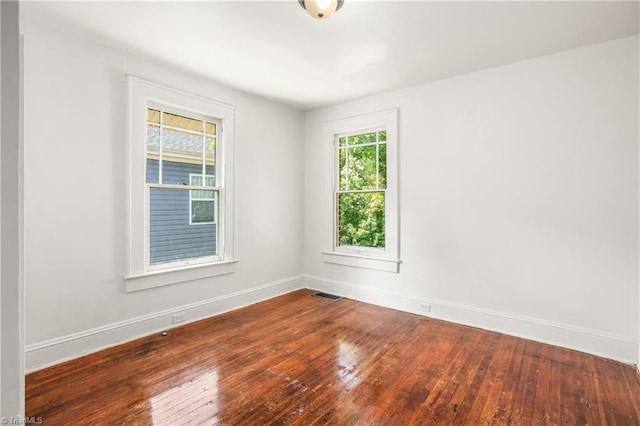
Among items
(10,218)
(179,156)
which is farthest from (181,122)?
(10,218)

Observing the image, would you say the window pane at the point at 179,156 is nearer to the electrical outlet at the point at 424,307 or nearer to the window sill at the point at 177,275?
the window sill at the point at 177,275

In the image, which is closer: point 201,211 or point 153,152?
point 153,152

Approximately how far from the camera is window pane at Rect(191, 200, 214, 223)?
11.8 ft

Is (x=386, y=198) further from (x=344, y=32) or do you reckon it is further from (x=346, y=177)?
(x=344, y=32)

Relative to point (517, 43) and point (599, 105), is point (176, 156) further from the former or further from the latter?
point (599, 105)

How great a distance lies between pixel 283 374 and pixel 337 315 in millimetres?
1375

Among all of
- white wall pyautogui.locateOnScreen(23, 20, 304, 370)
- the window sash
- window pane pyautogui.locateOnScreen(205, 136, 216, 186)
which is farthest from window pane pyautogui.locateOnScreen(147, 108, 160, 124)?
the window sash

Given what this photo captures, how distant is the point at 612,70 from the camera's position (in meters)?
2.71

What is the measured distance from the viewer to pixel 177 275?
334 centimetres

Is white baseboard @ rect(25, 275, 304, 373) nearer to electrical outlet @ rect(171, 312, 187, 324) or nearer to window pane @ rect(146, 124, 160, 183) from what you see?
electrical outlet @ rect(171, 312, 187, 324)

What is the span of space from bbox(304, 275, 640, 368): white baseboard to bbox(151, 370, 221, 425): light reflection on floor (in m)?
2.32

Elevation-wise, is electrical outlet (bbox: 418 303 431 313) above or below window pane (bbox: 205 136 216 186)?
below

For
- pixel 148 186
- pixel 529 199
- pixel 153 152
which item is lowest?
pixel 529 199

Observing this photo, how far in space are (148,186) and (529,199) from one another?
3746mm
